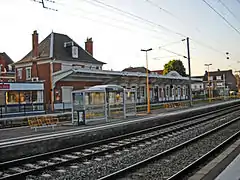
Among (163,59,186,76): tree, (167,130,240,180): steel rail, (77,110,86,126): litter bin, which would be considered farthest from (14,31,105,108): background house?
(163,59,186,76): tree

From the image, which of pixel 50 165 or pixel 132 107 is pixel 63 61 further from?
pixel 50 165

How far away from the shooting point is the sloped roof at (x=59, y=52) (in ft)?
151

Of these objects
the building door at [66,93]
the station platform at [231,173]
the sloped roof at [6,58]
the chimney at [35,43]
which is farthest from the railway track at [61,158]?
the sloped roof at [6,58]

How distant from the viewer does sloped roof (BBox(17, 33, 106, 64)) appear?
46.0 meters

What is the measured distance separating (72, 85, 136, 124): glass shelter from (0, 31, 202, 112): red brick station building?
11.3 m

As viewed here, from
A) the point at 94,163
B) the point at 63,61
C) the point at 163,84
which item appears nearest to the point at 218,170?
the point at 94,163

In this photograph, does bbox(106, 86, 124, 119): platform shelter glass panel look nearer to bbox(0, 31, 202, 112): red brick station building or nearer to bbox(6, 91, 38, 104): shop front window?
bbox(0, 31, 202, 112): red brick station building

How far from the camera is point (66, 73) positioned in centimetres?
3731

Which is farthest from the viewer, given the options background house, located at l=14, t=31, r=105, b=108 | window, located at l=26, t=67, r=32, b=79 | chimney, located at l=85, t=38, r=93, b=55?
chimney, located at l=85, t=38, r=93, b=55

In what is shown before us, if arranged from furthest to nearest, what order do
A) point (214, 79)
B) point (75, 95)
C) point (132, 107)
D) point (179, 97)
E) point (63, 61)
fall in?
point (214, 79)
point (179, 97)
point (63, 61)
point (132, 107)
point (75, 95)

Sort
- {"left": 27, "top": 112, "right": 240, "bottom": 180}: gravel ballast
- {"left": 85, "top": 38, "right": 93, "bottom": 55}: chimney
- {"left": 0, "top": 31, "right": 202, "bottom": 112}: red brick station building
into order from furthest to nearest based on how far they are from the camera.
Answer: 1. {"left": 85, "top": 38, "right": 93, "bottom": 55}: chimney
2. {"left": 0, "top": 31, "right": 202, "bottom": 112}: red brick station building
3. {"left": 27, "top": 112, "right": 240, "bottom": 180}: gravel ballast

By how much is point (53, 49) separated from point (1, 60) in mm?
25687

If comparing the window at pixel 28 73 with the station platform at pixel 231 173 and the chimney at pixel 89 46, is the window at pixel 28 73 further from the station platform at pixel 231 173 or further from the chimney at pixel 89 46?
the station platform at pixel 231 173

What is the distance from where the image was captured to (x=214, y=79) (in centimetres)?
12594
